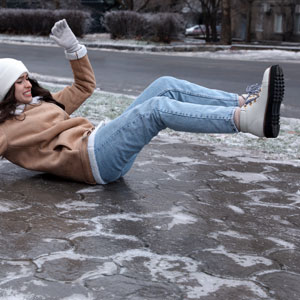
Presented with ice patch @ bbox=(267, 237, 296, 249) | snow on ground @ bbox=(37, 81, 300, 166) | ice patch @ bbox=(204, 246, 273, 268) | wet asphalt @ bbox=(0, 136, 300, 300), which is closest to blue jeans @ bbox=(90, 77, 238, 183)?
wet asphalt @ bbox=(0, 136, 300, 300)

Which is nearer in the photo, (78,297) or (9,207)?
(78,297)

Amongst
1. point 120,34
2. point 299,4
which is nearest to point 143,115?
point 120,34

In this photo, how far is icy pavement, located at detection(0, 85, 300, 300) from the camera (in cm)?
251

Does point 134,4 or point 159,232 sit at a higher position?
point 134,4

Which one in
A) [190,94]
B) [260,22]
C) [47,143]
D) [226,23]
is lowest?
[260,22]

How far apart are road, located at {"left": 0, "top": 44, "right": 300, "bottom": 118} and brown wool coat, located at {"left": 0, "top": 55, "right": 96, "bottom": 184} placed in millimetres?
4447

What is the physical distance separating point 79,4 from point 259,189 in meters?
33.9

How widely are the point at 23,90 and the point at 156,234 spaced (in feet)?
4.60

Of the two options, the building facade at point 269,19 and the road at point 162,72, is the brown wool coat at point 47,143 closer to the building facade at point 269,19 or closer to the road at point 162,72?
the road at point 162,72

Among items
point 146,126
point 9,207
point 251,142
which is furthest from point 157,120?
point 251,142

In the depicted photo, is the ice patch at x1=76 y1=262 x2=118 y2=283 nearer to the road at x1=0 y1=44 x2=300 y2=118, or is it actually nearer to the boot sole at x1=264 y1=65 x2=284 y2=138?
the boot sole at x1=264 y1=65 x2=284 y2=138

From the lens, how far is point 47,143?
396 cm

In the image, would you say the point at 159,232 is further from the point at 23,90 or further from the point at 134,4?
the point at 134,4

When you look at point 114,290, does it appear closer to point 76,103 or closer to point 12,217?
point 12,217
